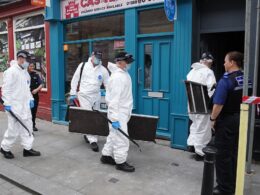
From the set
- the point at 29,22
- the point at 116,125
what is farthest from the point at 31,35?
the point at 116,125

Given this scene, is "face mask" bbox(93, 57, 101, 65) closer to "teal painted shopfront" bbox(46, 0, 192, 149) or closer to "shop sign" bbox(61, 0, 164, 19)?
"teal painted shopfront" bbox(46, 0, 192, 149)

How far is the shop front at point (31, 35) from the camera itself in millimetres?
8680

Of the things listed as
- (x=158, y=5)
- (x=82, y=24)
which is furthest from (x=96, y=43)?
(x=158, y=5)

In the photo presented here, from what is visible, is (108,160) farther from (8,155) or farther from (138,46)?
(138,46)

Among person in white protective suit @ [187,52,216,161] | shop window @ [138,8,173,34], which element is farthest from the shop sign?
person in white protective suit @ [187,52,216,161]

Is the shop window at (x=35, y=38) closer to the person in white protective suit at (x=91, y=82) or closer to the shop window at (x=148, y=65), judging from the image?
the person in white protective suit at (x=91, y=82)

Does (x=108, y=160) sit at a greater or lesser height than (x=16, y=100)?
lesser

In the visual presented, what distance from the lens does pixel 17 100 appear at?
529cm

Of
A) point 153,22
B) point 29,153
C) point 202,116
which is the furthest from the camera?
point 153,22

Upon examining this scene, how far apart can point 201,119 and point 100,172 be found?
183cm

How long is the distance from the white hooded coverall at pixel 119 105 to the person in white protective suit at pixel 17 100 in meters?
1.64

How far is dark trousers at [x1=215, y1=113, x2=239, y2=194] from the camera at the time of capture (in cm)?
374

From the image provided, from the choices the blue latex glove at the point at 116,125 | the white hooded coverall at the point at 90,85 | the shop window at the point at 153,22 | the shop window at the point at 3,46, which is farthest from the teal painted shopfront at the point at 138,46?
the shop window at the point at 3,46

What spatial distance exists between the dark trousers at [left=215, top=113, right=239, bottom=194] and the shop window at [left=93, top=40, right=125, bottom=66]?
3.69 m
